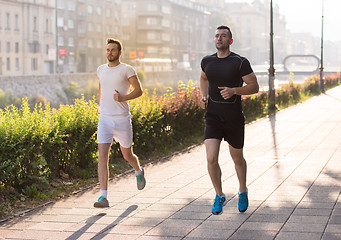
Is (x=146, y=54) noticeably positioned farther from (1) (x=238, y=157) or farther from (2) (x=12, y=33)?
(1) (x=238, y=157)

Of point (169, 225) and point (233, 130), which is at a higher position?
point (233, 130)

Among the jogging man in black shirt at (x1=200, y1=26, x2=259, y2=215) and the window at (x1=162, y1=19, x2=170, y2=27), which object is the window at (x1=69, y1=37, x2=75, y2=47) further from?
the jogging man in black shirt at (x1=200, y1=26, x2=259, y2=215)

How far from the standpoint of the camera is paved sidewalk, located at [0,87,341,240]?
5973mm

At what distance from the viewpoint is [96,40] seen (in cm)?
9900

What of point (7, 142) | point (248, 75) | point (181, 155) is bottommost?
point (181, 155)

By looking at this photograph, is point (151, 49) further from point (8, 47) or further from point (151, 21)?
point (8, 47)

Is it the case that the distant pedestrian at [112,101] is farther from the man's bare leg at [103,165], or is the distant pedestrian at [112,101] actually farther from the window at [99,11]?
the window at [99,11]

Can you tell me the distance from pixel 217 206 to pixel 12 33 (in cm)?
7172

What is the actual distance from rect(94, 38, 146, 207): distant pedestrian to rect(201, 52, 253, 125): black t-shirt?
1.00m

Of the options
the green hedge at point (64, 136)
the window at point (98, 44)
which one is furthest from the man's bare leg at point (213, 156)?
the window at point (98, 44)

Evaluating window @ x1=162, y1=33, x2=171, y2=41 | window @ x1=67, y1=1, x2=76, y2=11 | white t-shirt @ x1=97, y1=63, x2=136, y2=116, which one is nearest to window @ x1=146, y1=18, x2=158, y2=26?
window @ x1=162, y1=33, x2=171, y2=41

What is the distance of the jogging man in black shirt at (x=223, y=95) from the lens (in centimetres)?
638

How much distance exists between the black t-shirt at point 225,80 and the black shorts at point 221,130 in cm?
4

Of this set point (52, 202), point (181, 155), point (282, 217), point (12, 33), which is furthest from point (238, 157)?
point (12, 33)
